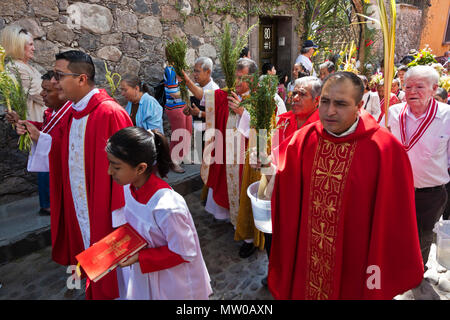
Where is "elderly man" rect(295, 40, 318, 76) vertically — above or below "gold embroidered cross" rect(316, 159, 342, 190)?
above

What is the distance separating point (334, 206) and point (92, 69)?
7.53 feet

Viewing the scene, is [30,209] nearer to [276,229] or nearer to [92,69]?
[92,69]

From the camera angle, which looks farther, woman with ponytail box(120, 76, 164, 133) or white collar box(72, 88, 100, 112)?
woman with ponytail box(120, 76, 164, 133)

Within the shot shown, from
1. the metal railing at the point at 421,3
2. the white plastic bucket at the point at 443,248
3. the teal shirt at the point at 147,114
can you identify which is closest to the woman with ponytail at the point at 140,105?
the teal shirt at the point at 147,114

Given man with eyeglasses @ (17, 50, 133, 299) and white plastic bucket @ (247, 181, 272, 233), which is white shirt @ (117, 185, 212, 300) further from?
white plastic bucket @ (247, 181, 272, 233)

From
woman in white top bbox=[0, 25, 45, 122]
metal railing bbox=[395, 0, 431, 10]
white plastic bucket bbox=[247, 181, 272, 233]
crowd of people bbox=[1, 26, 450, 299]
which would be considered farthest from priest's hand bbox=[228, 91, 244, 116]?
metal railing bbox=[395, 0, 431, 10]

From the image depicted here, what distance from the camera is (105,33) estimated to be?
219 inches

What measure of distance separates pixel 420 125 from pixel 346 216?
4.71ft

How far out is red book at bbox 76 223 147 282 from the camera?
1759 mm

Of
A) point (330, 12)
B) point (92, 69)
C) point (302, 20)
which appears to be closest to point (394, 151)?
point (92, 69)

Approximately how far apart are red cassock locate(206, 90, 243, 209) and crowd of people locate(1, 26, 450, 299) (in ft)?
1.72

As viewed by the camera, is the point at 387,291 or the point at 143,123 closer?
the point at 387,291

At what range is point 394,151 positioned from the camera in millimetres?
2035

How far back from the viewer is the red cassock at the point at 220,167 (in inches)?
168
